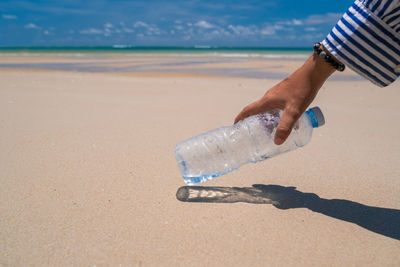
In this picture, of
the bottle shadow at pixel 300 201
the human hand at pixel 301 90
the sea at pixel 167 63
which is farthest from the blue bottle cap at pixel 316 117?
the sea at pixel 167 63

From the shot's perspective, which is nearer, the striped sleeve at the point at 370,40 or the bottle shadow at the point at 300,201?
the striped sleeve at the point at 370,40

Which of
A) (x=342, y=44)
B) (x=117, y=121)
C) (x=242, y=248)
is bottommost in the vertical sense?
(x=242, y=248)

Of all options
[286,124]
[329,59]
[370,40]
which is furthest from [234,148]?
[370,40]

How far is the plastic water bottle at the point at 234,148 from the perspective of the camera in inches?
63.2

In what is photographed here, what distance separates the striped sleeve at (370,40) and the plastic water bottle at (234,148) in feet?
1.82

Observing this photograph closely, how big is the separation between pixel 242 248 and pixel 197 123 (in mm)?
1633

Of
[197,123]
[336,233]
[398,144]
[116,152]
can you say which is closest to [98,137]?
[116,152]

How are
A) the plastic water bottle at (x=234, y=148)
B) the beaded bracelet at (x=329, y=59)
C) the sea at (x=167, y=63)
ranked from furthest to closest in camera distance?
the sea at (x=167, y=63)
the plastic water bottle at (x=234, y=148)
the beaded bracelet at (x=329, y=59)

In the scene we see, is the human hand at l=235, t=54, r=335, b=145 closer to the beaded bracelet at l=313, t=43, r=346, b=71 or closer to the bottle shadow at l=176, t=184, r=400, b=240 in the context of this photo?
the beaded bracelet at l=313, t=43, r=346, b=71

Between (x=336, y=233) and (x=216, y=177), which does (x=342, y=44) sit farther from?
(x=216, y=177)

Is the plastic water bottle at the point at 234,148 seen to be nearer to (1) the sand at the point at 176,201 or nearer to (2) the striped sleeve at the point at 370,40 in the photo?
(1) the sand at the point at 176,201

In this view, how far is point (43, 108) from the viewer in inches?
117

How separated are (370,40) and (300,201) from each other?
0.70 meters

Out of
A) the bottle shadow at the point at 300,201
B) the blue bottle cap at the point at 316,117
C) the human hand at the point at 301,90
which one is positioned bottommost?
the bottle shadow at the point at 300,201
